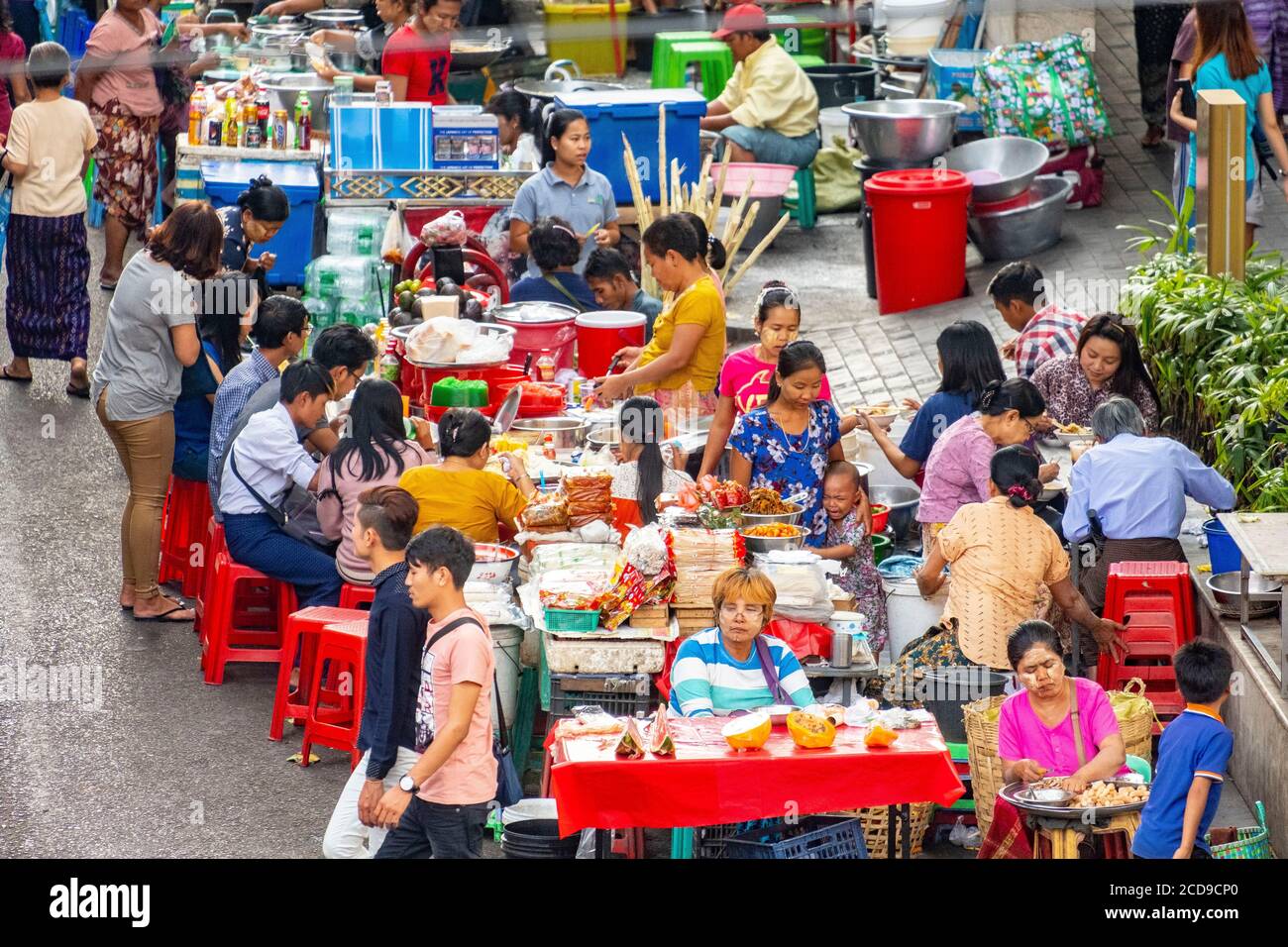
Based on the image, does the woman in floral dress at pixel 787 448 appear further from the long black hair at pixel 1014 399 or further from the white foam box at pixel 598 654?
the white foam box at pixel 598 654

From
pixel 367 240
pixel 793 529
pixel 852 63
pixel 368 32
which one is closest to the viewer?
pixel 793 529

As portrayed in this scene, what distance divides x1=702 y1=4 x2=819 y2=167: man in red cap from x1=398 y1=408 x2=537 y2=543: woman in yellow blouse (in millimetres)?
7247

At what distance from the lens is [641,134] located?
13281 millimetres

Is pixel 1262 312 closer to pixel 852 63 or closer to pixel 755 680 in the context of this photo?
pixel 755 680

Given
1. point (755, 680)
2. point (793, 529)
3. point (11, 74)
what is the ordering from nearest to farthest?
point (755, 680) < point (793, 529) < point (11, 74)

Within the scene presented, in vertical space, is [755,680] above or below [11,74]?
below

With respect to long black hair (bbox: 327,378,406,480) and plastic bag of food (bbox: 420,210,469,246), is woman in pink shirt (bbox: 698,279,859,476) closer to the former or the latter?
long black hair (bbox: 327,378,406,480)

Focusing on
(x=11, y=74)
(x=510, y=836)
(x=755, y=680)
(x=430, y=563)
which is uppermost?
(x=11, y=74)

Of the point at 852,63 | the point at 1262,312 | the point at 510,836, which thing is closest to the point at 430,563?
the point at 510,836

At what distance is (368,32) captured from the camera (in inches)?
624

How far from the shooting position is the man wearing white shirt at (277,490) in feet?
26.4

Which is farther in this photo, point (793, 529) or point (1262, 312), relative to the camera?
point (1262, 312)
